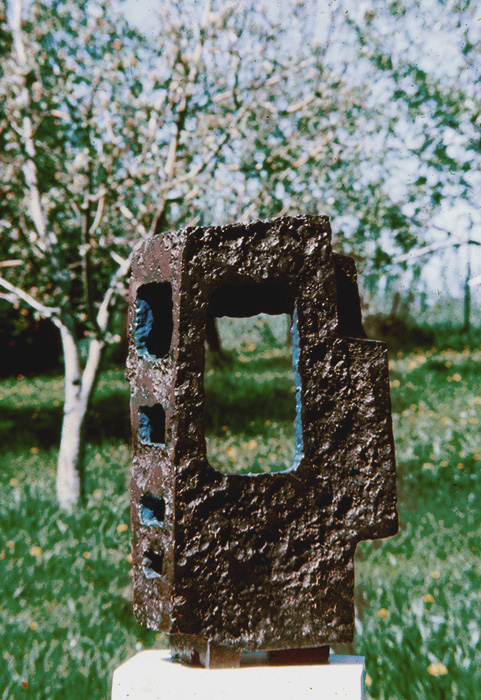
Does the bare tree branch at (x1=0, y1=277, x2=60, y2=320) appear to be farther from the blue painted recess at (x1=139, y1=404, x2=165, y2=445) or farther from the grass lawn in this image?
the blue painted recess at (x1=139, y1=404, x2=165, y2=445)

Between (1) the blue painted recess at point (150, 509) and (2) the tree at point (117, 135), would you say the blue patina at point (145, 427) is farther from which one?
(2) the tree at point (117, 135)

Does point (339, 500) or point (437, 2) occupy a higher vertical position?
point (437, 2)

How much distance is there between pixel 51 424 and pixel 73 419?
4.08 m

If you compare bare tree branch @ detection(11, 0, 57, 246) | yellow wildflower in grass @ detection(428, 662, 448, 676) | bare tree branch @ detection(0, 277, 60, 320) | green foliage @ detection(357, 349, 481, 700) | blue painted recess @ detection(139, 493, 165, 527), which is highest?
bare tree branch @ detection(11, 0, 57, 246)

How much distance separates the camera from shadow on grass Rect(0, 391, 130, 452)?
910 cm

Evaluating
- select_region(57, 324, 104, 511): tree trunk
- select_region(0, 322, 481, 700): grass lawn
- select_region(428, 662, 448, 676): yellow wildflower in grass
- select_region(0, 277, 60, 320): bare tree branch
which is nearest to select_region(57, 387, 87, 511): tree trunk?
select_region(57, 324, 104, 511): tree trunk

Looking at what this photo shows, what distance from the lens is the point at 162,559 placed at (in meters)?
1.81

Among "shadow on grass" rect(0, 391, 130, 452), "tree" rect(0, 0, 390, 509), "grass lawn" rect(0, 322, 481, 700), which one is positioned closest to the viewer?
"grass lawn" rect(0, 322, 481, 700)

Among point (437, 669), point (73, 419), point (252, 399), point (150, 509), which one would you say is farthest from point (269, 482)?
point (252, 399)

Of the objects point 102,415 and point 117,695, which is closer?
point 117,695

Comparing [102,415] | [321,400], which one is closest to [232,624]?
[321,400]

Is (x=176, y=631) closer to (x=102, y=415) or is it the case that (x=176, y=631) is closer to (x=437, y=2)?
(x=437, y=2)

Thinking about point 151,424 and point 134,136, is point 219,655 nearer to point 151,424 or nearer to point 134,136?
point 151,424

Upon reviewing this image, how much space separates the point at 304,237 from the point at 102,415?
9.12 metres
